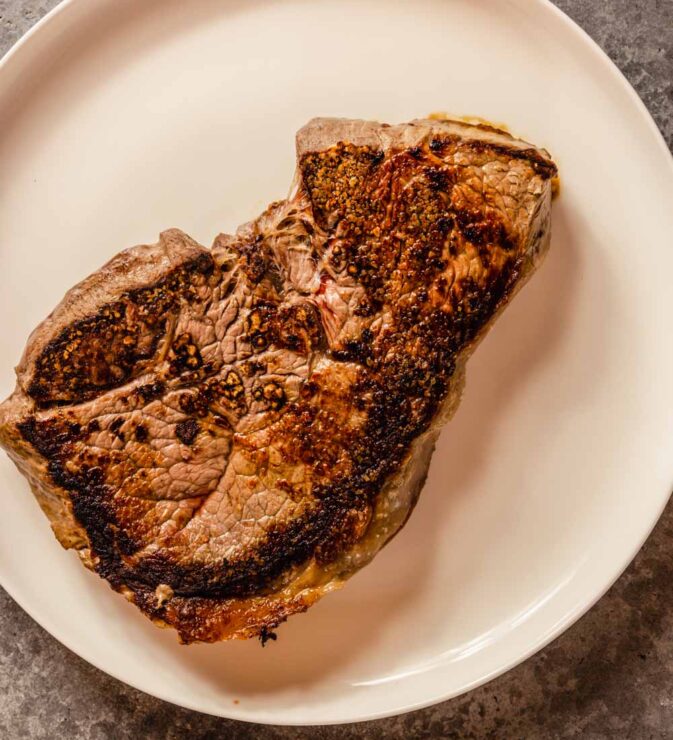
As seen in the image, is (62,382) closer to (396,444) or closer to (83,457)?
(83,457)

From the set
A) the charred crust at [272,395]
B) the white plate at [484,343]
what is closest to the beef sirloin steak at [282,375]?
the charred crust at [272,395]

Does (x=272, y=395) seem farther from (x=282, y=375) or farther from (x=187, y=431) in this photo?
(x=187, y=431)

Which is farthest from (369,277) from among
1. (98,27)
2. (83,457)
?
(98,27)

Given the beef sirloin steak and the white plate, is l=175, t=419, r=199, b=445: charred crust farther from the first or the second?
the white plate

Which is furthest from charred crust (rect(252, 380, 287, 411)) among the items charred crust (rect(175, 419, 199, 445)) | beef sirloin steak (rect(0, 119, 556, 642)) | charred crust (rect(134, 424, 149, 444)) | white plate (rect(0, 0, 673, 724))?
white plate (rect(0, 0, 673, 724))

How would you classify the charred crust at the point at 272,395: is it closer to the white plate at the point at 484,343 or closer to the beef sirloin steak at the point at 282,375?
the beef sirloin steak at the point at 282,375
